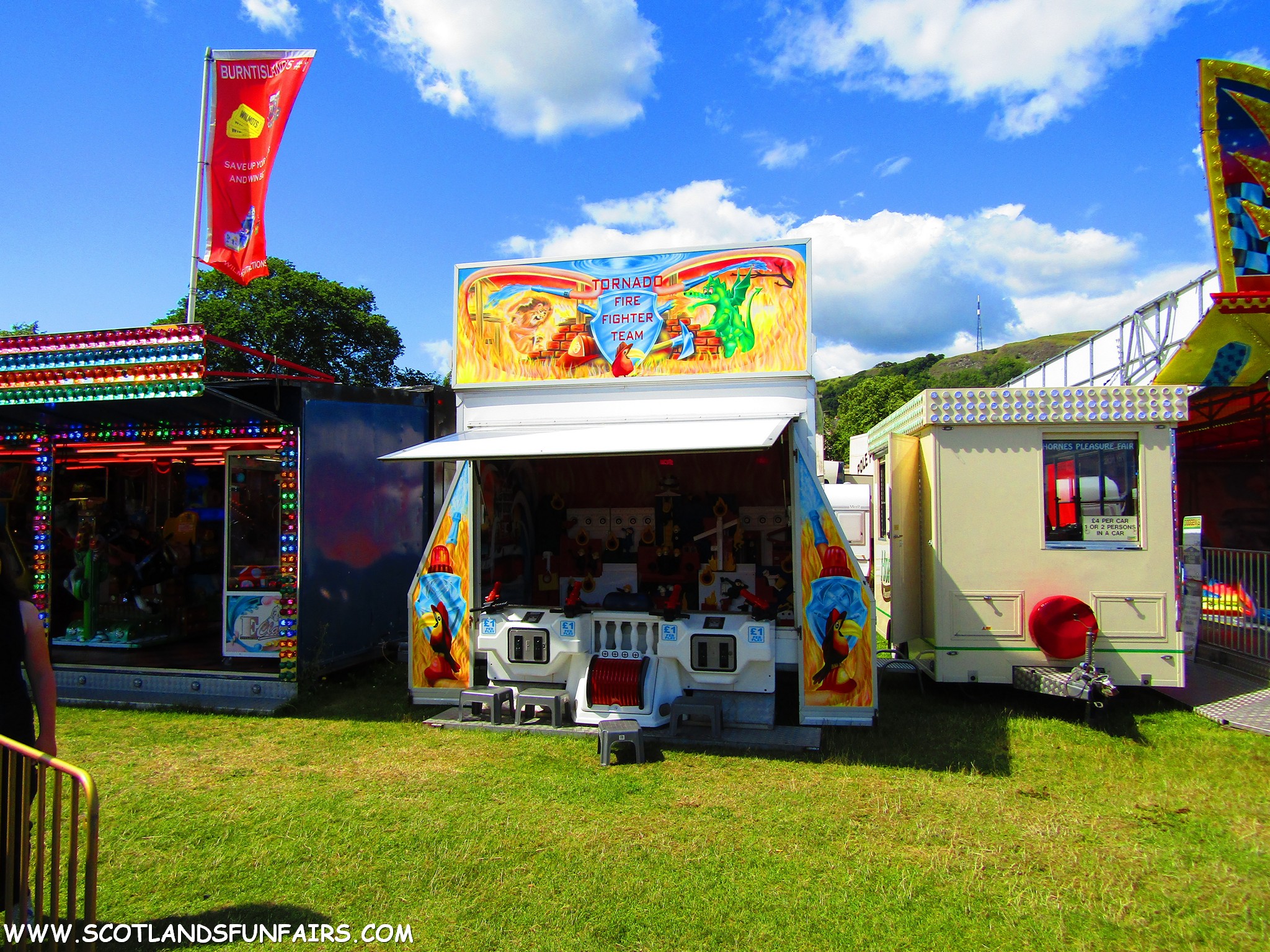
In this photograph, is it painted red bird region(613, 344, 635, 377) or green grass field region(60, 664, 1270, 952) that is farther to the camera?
painted red bird region(613, 344, 635, 377)

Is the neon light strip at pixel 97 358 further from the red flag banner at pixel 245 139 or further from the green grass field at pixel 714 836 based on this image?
the green grass field at pixel 714 836

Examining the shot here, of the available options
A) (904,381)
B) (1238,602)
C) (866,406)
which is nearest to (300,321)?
(1238,602)

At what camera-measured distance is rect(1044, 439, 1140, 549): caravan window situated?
6.41m

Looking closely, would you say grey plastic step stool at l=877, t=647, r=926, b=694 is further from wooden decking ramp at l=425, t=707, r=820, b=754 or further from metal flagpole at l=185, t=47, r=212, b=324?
metal flagpole at l=185, t=47, r=212, b=324

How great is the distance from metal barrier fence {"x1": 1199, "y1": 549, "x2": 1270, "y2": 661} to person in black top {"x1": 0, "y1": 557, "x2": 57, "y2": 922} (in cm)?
960

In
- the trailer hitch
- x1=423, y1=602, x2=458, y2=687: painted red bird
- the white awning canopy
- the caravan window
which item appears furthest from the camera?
x1=423, y1=602, x2=458, y2=687: painted red bird

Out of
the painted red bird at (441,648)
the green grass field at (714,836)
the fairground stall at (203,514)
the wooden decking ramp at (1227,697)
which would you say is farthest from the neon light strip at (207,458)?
the wooden decking ramp at (1227,697)

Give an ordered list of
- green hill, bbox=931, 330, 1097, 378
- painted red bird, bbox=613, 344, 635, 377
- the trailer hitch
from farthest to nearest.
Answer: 1. green hill, bbox=931, 330, 1097, 378
2. painted red bird, bbox=613, 344, 635, 377
3. the trailer hitch

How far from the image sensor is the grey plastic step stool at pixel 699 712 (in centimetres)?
591

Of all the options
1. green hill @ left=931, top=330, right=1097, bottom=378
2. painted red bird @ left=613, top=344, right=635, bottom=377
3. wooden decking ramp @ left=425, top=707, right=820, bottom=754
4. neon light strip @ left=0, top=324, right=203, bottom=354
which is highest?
green hill @ left=931, top=330, right=1097, bottom=378

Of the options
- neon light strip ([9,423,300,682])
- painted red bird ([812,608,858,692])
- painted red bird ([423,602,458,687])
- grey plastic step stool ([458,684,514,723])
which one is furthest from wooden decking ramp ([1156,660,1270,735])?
neon light strip ([9,423,300,682])

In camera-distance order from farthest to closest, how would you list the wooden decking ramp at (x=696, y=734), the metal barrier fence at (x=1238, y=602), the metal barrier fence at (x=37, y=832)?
the metal barrier fence at (x=1238, y=602) → the wooden decking ramp at (x=696, y=734) → the metal barrier fence at (x=37, y=832)

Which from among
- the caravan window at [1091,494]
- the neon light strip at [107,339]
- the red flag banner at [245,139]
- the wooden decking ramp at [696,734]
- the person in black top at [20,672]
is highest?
the red flag banner at [245,139]

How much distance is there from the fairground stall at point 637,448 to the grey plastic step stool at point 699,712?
0.03 metres
